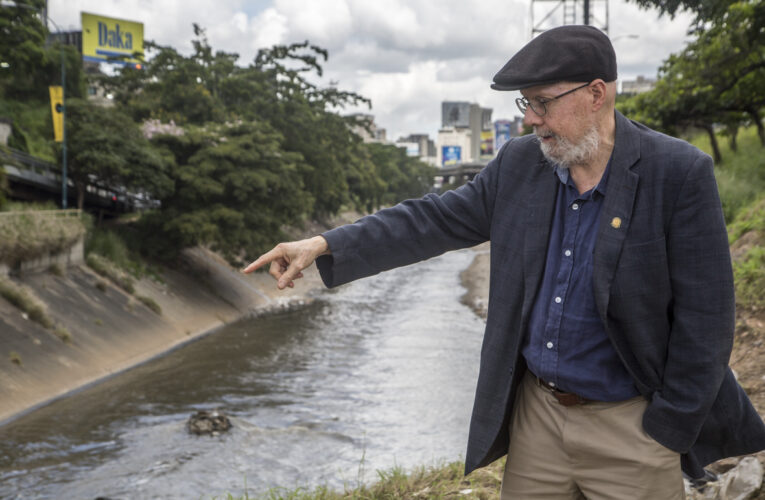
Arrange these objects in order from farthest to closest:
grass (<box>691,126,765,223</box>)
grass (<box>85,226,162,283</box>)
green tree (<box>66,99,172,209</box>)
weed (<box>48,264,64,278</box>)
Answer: grass (<box>85,226,162,283</box>), green tree (<box>66,99,172,209</box>), weed (<box>48,264,64,278</box>), grass (<box>691,126,765,223</box>)

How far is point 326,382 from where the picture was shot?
773 inches

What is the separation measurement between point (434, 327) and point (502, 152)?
24.8 m

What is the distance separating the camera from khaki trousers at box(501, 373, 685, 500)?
2.39 meters

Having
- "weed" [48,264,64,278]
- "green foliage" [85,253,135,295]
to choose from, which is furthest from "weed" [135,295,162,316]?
"weed" [48,264,64,278]

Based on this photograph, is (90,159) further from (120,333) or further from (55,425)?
(55,425)

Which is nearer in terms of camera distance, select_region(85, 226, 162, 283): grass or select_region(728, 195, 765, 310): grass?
select_region(728, 195, 765, 310): grass

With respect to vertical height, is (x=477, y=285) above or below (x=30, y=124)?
below

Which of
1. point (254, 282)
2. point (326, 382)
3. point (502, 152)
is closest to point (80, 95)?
point (254, 282)

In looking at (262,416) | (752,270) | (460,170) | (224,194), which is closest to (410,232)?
(752,270)

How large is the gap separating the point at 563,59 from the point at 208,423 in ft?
44.2

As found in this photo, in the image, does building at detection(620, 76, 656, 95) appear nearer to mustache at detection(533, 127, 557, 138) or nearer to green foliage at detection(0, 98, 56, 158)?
green foliage at detection(0, 98, 56, 158)

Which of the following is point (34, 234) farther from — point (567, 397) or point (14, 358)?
point (567, 397)

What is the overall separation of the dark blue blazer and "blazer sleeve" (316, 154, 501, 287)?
0.56 ft

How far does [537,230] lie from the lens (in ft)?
8.28
